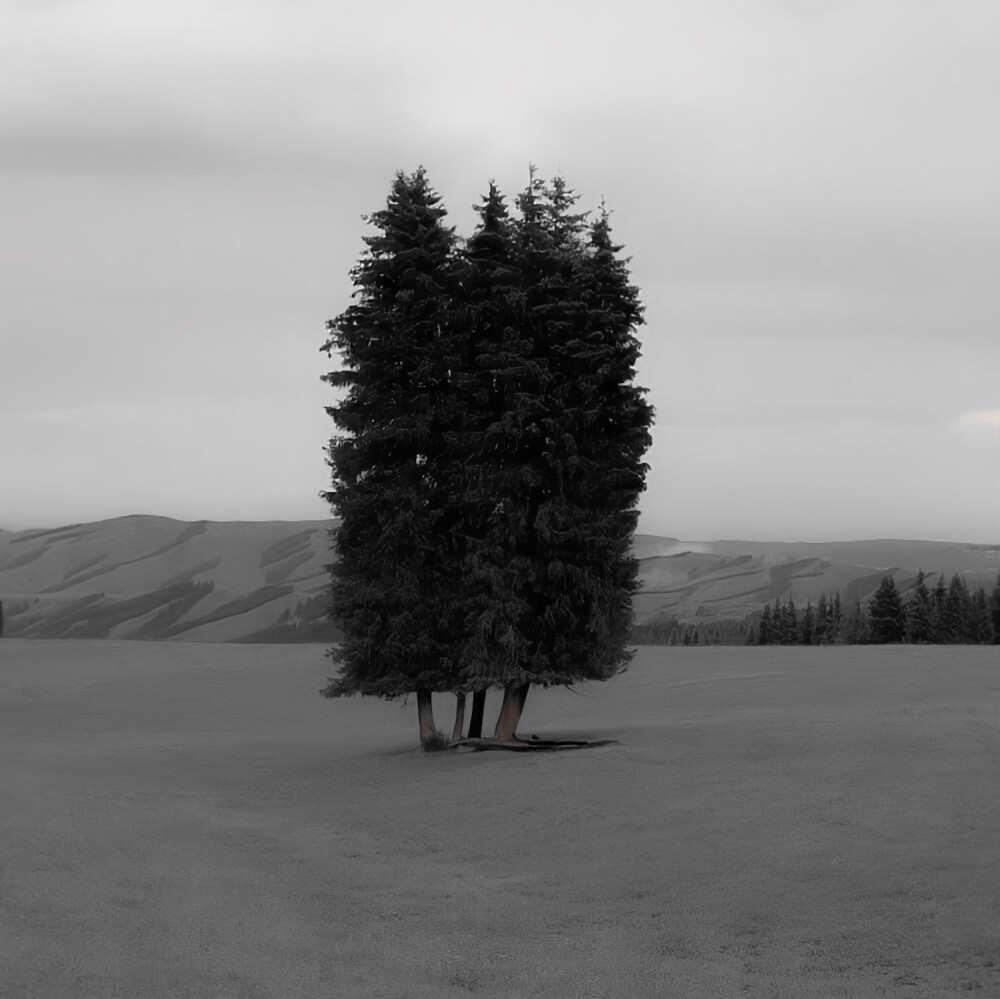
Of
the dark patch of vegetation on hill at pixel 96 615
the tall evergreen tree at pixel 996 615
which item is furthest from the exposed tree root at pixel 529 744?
the dark patch of vegetation on hill at pixel 96 615

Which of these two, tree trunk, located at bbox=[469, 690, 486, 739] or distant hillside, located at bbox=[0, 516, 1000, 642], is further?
distant hillside, located at bbox=[0, 516, 1000, 642]

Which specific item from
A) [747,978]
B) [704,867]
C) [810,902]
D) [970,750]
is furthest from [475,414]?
[747,978]

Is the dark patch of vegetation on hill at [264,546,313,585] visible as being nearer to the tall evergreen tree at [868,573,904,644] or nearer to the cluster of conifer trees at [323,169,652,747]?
the tall evergreen tree at [868,573,904,644]

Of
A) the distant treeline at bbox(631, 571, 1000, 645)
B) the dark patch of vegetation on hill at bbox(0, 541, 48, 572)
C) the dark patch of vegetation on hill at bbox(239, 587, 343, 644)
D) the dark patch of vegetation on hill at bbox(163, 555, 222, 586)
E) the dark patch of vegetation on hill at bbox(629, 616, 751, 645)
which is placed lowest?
the dark patch of vegetation on hill at bbox(629, 616, 751, 645)

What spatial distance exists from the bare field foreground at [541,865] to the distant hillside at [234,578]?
279 feet

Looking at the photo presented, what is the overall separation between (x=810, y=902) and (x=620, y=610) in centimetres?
1492

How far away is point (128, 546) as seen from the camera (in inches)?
5094

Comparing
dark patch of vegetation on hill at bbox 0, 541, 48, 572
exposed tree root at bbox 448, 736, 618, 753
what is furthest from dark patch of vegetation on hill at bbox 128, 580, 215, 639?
exposed tree root at bbox 448, 736, 618, 753

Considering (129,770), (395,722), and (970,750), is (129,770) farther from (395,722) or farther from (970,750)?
(970,750)

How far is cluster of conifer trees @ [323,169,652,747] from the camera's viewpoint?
980 inches

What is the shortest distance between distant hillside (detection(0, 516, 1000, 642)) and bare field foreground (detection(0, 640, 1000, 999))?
85.0 metres

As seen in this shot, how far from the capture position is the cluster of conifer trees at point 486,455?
24891mm

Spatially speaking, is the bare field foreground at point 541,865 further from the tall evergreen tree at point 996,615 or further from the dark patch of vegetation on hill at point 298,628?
the dark patch of vegetation on hill at point 298,628

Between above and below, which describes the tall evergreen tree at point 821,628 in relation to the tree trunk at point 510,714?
below
